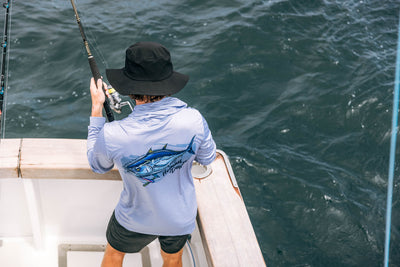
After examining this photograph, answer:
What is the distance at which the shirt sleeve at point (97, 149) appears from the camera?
1.89 m

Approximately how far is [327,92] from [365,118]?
0.65 meters

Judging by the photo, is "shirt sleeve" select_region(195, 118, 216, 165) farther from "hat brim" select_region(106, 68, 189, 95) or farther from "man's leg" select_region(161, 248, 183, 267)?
"man's leg" select_region(161, 248, 183, 267)

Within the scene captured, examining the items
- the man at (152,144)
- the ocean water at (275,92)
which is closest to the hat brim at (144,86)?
the man at (152,144)

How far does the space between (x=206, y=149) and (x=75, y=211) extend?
4.52 feet

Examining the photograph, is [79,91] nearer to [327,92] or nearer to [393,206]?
[327,92]

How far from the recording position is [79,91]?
581 centimetres

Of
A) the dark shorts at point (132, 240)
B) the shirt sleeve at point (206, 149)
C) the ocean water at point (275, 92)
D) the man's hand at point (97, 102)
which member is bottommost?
the ocean water at point (275, 92)

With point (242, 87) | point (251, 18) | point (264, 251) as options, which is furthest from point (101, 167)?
point (251, 18)

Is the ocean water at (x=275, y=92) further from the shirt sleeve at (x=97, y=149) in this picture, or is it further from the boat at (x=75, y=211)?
the shirt sleeve at (x=97, y=149)

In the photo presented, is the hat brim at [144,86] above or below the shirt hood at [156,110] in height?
above

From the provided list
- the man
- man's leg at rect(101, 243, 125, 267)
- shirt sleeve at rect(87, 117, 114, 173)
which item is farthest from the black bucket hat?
man's leg at rect(101, 243, 125, 267)

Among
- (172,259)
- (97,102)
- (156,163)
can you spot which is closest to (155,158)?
(156,163)

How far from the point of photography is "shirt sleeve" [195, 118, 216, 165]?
6.71 ft

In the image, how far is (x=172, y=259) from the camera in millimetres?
2457
